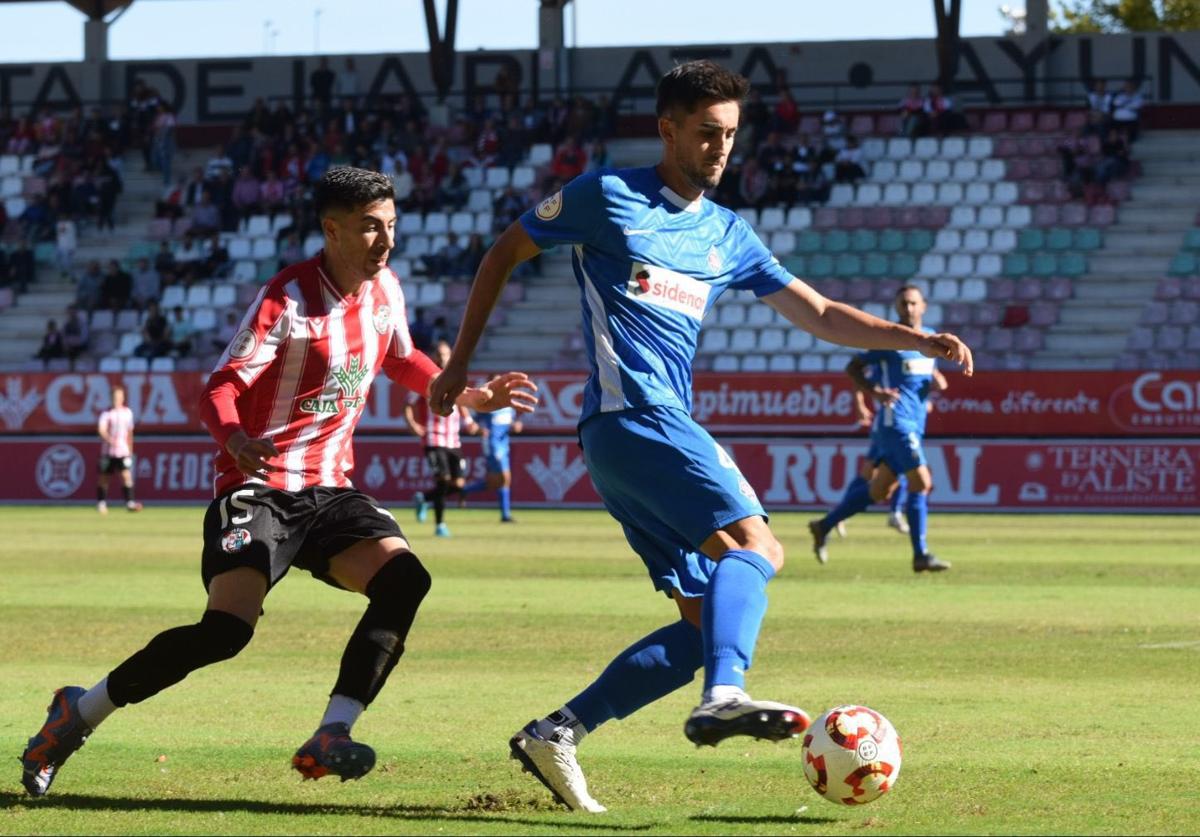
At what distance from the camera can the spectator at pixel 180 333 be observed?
36125 mm

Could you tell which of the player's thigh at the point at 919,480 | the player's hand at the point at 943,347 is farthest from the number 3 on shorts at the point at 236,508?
the player's thigh at the point at 919,480

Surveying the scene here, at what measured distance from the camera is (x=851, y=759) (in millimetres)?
5984

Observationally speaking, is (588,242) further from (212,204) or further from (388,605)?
(212,204)

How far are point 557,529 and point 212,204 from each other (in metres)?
17.8

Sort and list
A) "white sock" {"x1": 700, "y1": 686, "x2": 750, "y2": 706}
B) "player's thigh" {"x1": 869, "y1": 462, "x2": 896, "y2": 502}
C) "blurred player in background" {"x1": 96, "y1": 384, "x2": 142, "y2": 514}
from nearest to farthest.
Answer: "white sock" {"x1": 700, "y1": 686, "x2": 750, "y2": 706}, "player's thigh" {"x1": 869, "y1": 462, "x2": 896, "y2": 502}, "blurred player in background" {"x1": 96, "y1": 384, "x2": 142, "y2": 514}

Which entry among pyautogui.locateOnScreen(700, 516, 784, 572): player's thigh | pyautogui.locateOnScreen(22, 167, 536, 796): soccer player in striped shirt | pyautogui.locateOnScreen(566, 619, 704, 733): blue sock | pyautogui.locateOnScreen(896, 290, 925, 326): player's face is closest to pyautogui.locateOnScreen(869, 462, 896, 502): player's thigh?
pyautogui.locateOnScreen(896, 290, 925, 326): player's face

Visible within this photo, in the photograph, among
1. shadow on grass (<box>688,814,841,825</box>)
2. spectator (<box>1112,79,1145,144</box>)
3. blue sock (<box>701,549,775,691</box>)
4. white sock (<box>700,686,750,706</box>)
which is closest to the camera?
white sock (<box>700,686,750,706</box>)

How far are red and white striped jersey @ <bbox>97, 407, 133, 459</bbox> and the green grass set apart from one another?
11601mm

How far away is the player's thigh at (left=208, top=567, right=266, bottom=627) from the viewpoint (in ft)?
21.0

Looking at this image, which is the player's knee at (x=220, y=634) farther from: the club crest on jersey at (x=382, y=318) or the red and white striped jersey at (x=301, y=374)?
the club crest on jersey at (x=382, y=318)

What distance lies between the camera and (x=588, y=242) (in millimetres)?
6121

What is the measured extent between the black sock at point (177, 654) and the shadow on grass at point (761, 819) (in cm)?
158

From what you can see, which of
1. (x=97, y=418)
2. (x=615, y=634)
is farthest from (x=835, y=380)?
(x=615, y=634)

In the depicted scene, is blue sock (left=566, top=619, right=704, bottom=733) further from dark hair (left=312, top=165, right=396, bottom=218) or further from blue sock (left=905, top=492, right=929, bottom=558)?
blue sock (left=905, top=492, right=929, bottom=558)
